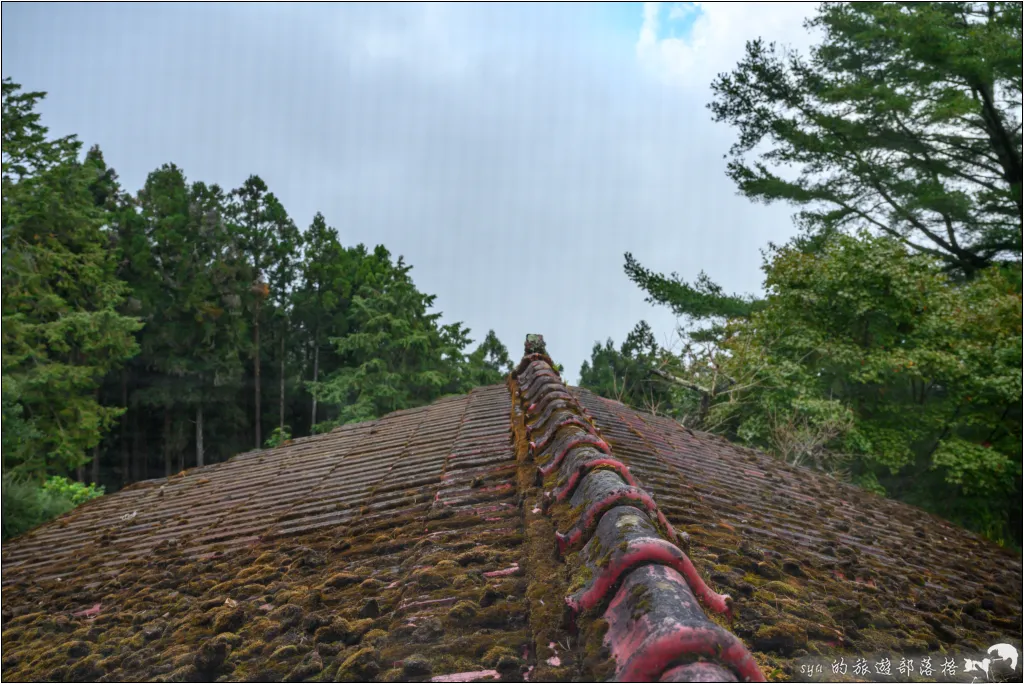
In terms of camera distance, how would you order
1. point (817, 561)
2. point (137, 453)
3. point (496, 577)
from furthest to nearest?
point (137, 453) → point (817, 561) → point (496, 577)

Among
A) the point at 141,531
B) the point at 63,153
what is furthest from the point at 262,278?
the point at 141,531

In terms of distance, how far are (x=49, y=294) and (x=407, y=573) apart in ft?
77.9

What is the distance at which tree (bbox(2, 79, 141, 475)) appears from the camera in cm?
2012

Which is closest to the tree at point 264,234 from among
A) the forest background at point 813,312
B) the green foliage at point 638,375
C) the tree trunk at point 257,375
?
the tree trunk at point 257,375

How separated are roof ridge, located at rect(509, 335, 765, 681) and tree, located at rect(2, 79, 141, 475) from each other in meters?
19.8

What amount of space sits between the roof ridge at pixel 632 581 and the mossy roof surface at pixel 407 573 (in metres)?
0.16

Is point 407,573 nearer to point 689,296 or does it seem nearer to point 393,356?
point 689,296

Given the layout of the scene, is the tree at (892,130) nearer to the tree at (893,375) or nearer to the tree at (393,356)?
the tree at (893,375)

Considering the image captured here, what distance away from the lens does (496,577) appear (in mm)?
2100

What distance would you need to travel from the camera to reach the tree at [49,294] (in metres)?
20.1

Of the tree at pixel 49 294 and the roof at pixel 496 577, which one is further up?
the tree at pixel 49 294

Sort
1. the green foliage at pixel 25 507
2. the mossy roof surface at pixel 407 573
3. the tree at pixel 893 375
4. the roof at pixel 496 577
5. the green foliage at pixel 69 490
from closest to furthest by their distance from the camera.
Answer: the roof at pixel 496 577 < the mossy roof surface at pixel 407 573 < the green foliage at pixel 25 507 < the tree at pixel 893 375 < the green foliage at pixel 69 490

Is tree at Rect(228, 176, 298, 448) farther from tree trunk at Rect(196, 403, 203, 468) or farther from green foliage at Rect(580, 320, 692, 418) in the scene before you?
green foliage at Rect(580, 320, 692, 418)

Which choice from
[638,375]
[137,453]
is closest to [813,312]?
[638,375]
